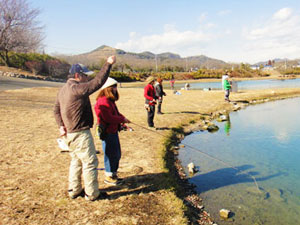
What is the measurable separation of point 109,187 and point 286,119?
1145 cm

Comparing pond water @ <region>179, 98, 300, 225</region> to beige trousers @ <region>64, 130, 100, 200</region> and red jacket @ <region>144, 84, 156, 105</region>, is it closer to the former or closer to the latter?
red jacket @ <region>144, 84, 156, 105</region>

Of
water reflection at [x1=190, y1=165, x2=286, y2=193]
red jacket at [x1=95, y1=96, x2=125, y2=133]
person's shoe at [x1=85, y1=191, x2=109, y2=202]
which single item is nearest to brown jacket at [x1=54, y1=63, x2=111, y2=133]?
red jacket at [x1=95, y1=96, x2=125, y2=133]

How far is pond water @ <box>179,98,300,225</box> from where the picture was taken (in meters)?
4.73

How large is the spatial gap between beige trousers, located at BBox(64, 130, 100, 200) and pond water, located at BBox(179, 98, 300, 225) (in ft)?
7.83

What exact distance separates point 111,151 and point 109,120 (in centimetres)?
66

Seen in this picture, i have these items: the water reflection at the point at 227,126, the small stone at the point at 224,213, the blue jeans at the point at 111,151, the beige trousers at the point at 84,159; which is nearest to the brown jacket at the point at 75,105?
the beige trousers at the point at 84,159

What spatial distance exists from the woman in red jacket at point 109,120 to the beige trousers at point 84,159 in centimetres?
62

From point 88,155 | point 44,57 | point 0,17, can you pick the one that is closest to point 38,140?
point 88,155

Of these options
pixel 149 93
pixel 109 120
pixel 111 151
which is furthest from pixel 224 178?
pixel 149 93

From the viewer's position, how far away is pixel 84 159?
152 inches

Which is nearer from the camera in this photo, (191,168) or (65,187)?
(65,187)

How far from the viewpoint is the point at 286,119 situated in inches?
504

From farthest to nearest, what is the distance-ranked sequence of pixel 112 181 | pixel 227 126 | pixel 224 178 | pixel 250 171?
pixel 227 126 → pixel 250 171 → pixel 224 178 → pixel 112 181

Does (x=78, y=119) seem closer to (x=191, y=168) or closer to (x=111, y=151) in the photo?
(x=111, y=151)
